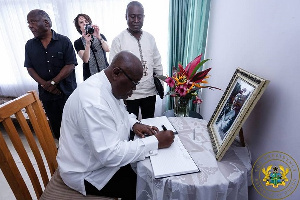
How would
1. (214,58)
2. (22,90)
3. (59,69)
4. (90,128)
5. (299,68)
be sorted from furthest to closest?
(22,90)
(59,69)
(214,58)
(90,128)
(299,68)

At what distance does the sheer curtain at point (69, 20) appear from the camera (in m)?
2.41

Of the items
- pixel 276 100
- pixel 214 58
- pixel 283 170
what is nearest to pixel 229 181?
pixel 283 170

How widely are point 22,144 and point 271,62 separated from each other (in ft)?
4.60

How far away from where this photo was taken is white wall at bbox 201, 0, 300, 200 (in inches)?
31.6

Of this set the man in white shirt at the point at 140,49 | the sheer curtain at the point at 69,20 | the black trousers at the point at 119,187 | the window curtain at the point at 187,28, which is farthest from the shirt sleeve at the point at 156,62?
the black trousers at the point at 119,187

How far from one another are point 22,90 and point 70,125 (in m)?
2.61

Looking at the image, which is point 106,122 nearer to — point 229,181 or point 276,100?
point 229,181

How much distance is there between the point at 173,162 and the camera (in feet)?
2.95

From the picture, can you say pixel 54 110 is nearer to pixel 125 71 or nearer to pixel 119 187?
pixel 119 187

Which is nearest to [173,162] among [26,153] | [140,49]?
[26,153]

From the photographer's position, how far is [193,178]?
2.70 feet

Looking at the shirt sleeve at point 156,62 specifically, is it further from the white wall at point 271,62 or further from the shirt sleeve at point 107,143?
the shirt sleeve at point 107,143

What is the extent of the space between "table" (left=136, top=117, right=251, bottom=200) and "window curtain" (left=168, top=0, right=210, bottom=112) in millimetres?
1451

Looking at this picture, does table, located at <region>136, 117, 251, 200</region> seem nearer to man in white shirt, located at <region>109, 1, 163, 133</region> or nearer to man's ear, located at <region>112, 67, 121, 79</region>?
man's ear, located at <region>112, 67, 121, 79</region>
